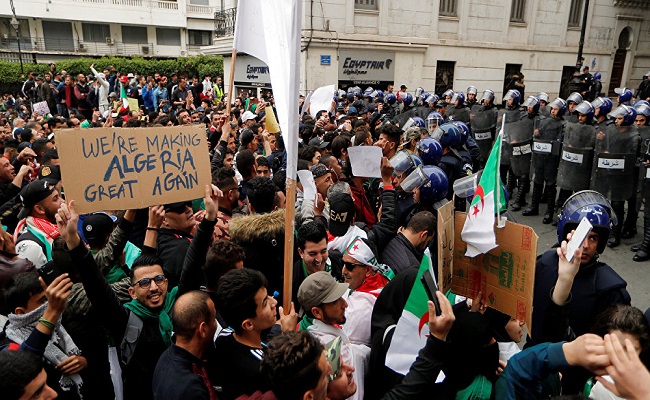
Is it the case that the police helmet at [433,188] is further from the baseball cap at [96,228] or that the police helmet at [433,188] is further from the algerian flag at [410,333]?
the baseball cap at [96,228]

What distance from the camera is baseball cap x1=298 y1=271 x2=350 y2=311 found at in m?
2.43

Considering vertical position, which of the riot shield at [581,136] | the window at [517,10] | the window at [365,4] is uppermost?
the window at [517,10]

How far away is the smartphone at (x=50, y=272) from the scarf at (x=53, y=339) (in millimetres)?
470

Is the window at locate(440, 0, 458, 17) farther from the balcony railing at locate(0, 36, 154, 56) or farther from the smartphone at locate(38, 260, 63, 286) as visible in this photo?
the balcony railing at locate(0, 36, 154, 56)

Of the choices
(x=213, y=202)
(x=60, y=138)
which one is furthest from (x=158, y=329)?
(x=60, y=138)

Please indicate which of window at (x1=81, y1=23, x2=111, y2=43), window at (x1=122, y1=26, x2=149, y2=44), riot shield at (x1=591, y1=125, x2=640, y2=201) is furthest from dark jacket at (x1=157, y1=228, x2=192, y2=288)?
window at (x1=122, y1=26, x2=149, y2=44)

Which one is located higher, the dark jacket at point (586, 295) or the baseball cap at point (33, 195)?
the baseball cap at point (33, 195)

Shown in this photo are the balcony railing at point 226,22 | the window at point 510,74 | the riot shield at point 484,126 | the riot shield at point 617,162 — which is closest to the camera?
the riot shield at point 617,162

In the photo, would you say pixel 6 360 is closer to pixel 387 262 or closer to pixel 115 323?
pixel 115 323

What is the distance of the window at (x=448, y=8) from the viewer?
66.3 feet

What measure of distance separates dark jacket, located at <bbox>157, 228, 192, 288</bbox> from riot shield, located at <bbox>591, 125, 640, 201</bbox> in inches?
251

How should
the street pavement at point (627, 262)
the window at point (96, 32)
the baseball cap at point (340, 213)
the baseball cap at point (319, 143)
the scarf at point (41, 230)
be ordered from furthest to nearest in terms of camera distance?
1. the window at point (96, 32)
2. the baseball cap at point (319, 143)
3. the street pavement at point (627, 262)
4. the baseball cap at point (340, 213)
5. the scarf at point (41, 230)

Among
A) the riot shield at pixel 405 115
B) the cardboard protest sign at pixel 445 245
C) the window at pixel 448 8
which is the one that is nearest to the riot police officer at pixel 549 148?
the riot shield at pixel 405 115

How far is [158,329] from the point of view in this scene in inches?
108
